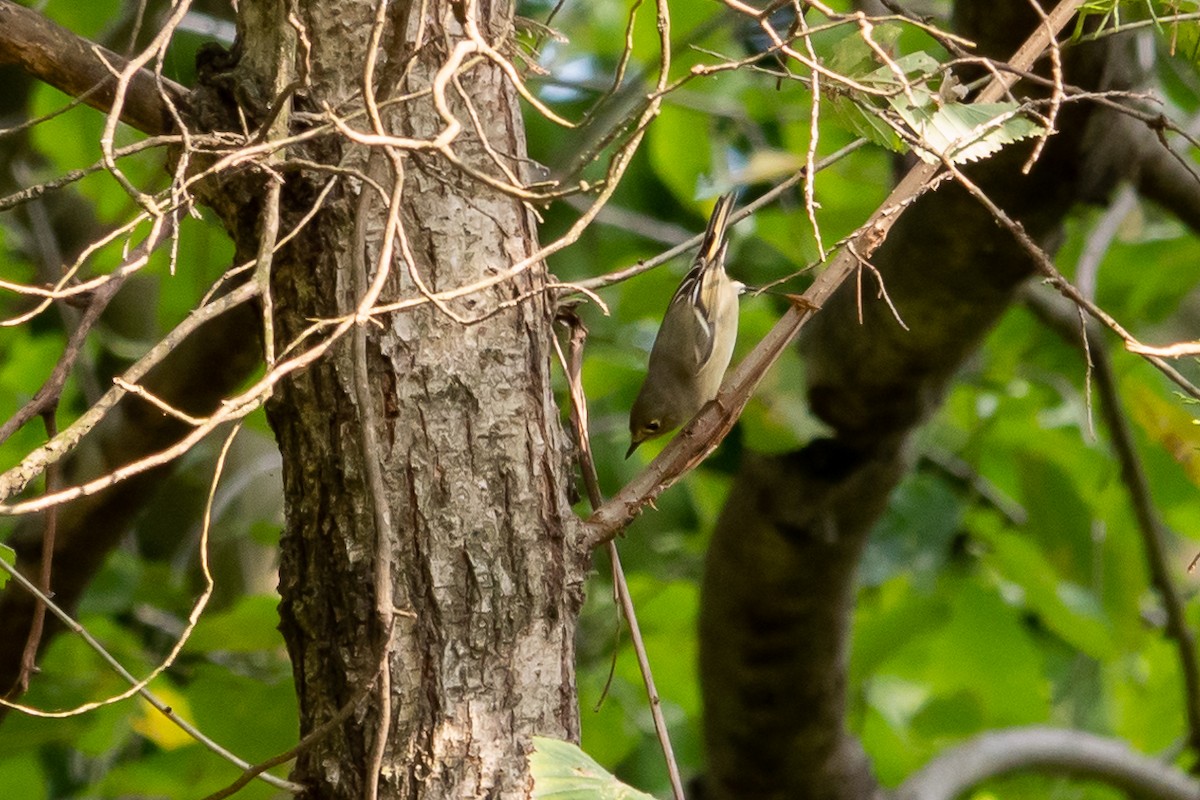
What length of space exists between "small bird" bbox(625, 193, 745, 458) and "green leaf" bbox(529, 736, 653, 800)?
165 centimetres

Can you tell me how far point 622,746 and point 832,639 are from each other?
867 mm

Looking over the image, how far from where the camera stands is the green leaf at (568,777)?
4.29 ft

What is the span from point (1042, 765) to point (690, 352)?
1776 mm

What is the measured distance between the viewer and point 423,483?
153 centimetres

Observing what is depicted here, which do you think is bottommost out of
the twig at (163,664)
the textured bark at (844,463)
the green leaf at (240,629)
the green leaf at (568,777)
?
the green leaf at (568,777)

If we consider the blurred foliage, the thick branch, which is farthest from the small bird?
the thick branch

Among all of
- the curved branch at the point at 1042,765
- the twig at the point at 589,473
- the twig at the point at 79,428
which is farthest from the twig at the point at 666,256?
the curved branch at the point at 1042,765

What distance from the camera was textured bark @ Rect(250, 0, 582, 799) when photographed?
59.3 inches

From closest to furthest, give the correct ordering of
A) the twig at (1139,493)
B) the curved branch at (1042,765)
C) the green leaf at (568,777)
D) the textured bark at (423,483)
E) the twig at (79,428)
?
1. the twig at (79,428)
2. the green leaf at (568,777)
3. the textured bark at (423,483)
4. the twig at (1139,493)
5. the curved branch at (1042,765)

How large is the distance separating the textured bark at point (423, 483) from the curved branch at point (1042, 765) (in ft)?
7.98

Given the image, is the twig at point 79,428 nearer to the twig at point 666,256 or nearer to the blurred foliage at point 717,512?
the twig at point 666,256

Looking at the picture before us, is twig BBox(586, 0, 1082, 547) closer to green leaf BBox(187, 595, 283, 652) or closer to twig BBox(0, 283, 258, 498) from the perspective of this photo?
twig BBox(0, 283, 258, 498)

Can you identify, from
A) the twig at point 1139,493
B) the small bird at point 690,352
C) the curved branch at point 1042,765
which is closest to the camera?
the small bird at point 690,352

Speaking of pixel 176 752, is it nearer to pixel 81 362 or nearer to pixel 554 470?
pixel 81 362
